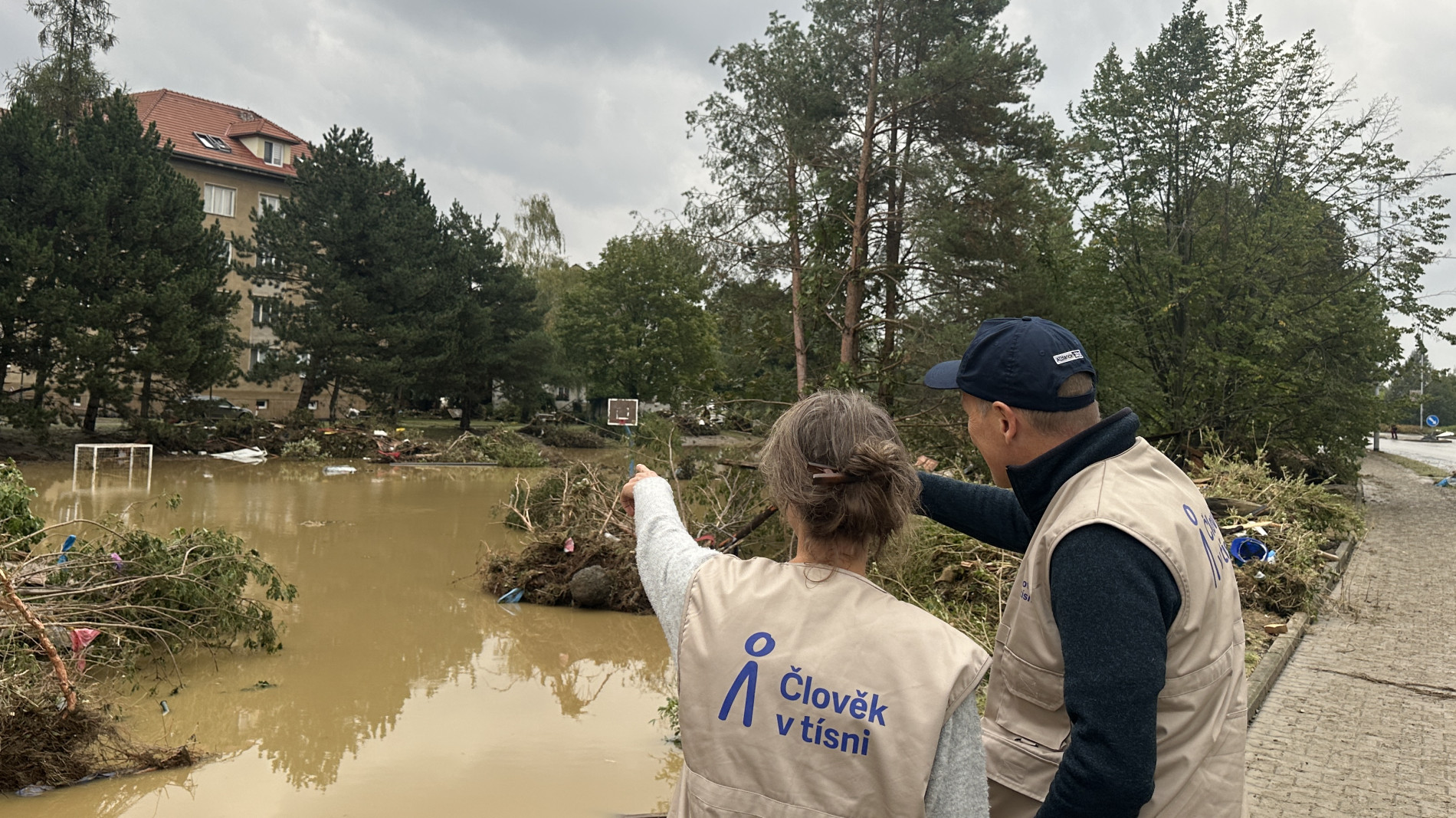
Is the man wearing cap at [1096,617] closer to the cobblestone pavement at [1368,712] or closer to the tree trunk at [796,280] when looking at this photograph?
the cobblestone pavement at [1368,712]

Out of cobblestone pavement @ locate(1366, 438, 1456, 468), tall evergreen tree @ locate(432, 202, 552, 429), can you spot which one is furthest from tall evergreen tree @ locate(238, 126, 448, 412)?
cobblestone pavement @ locate(1366, 438, 1456, 468)

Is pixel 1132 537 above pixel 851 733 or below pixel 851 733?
above

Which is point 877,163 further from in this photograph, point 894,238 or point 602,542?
point 602,542

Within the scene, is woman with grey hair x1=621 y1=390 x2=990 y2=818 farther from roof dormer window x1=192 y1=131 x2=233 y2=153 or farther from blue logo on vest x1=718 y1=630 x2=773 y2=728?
roof dormer window x1=192 y1=131 x2=233 y2=153

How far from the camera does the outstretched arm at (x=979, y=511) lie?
97.7 inches

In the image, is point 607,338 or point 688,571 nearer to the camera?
point 688,571

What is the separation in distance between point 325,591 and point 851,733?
10.7m

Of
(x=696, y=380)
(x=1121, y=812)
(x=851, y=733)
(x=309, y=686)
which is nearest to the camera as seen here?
(x=851, y=733)

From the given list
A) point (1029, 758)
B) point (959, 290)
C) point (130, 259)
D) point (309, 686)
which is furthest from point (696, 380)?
point (130, 259)

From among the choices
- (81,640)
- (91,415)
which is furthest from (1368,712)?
(91,415)

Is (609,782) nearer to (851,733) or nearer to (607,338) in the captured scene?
(851,733)

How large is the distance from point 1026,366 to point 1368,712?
5.74 m

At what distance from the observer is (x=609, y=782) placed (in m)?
6.12

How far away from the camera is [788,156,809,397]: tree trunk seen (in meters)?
14.4
